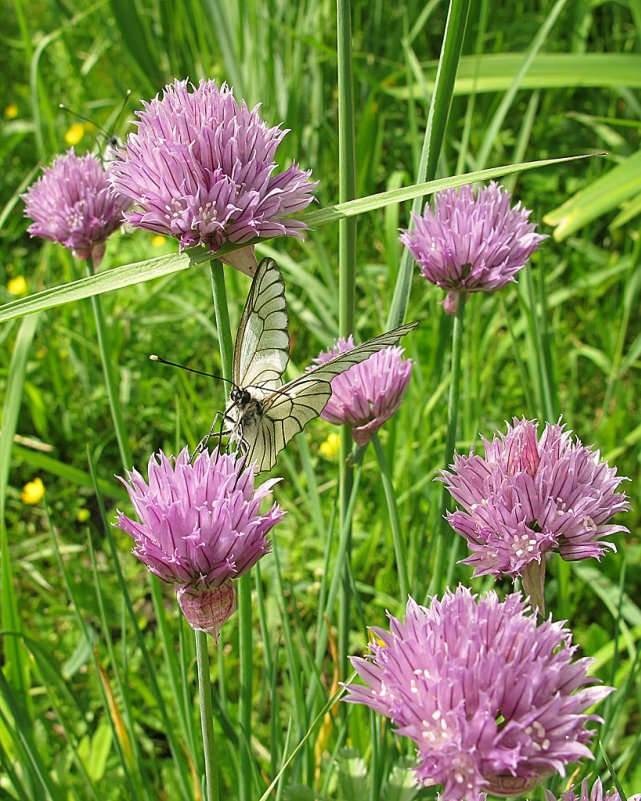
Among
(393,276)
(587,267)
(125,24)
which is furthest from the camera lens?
(125,24)

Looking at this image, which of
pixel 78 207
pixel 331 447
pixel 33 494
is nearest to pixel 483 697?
pixel 78 207

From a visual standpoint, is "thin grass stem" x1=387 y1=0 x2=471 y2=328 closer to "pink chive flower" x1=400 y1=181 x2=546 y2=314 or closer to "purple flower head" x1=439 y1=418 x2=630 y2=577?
"pink chive flower" x1=400 y1=181 x2=546 y2=314

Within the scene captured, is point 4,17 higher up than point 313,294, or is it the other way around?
point 4,17

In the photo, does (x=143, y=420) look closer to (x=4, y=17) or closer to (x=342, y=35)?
(x=342, y=35)

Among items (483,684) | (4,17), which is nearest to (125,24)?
(4,17)

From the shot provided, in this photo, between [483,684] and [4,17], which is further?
[4,17]

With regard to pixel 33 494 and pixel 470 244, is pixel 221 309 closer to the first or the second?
pixel 470 244
